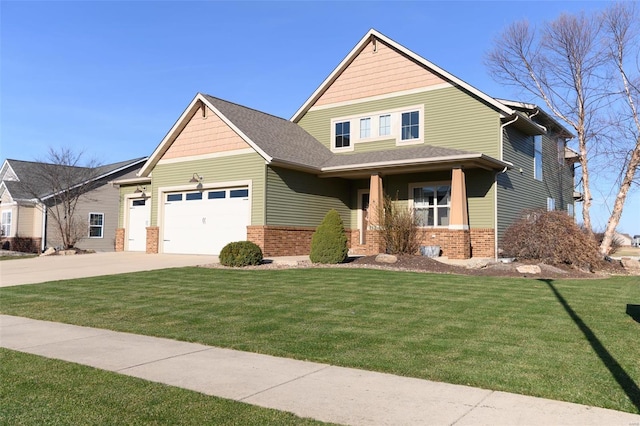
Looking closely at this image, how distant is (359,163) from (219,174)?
5.78m

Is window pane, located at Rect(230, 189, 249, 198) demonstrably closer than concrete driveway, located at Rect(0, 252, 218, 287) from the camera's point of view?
No

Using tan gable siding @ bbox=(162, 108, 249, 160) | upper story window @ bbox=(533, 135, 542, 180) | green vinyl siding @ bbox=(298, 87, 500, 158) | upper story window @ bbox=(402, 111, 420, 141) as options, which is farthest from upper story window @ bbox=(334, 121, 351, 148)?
upper story window @ bbox=(533, 135, 542, 180)

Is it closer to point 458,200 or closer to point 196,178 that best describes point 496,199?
point 458,200

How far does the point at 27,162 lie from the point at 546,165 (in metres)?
31.9

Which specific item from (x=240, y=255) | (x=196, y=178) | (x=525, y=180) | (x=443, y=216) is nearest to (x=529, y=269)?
(x=443, y=216)

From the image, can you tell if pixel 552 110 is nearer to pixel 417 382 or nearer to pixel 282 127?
pixel 282 127

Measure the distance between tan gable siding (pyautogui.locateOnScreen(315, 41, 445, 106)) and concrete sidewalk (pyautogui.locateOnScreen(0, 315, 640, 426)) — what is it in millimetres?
17265

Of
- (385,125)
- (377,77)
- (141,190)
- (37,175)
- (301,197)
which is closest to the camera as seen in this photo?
(301,197)

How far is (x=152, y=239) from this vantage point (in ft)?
75.7

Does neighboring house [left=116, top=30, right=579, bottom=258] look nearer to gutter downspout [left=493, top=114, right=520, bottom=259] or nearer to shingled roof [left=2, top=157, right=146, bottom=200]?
gutter downspout [left=493, top=114, right=520, bottom=259]

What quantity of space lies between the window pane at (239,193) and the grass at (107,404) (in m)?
15.1

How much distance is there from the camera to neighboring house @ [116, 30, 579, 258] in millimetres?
19406

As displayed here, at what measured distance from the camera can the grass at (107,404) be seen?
13.3ft

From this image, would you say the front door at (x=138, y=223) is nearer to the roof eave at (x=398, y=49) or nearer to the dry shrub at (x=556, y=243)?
the roof eave at (x=398, y=49)
